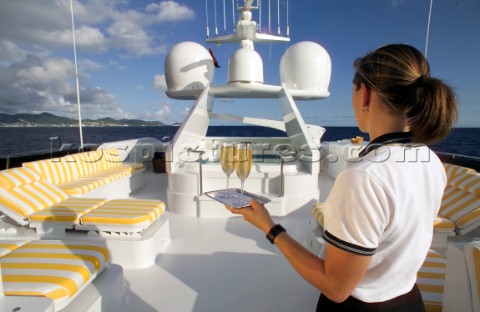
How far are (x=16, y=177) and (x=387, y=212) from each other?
4.06 metres

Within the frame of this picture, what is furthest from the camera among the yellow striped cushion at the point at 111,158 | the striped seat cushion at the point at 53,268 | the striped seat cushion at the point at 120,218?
the yellow striped cushion at the point at 111,158

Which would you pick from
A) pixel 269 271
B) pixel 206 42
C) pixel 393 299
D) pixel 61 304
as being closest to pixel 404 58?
pixel 393 299

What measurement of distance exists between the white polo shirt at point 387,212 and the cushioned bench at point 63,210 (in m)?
2.45

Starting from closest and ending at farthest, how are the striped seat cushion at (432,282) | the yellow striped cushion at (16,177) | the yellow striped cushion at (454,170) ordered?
1. the striped seat cushion at (432,282)
2. the yellow striped cushion at (16,177)
3. the yellow striped cushion at (454,170)

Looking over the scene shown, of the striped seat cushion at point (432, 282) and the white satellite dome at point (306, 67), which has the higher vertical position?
the white satellite dome at point (306, 67)

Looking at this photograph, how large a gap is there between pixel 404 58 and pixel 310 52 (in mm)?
6570

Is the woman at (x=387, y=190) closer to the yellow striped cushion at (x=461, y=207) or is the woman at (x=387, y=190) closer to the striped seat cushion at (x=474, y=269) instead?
the striped seat cushion at (x=474, y=269)

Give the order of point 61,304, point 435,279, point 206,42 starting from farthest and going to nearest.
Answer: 1. point 206,42
2. point 435,279
3. point 61,304

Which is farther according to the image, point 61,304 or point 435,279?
point 435,279

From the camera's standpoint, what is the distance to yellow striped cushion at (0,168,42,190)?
315 centimetres

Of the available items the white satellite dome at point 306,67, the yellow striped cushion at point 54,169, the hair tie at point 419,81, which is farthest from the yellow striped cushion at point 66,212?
the white satellite dome at point 306,67

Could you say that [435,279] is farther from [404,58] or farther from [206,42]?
[206,42]

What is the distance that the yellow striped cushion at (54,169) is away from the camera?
420 cm

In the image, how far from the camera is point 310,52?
22.1 feet
